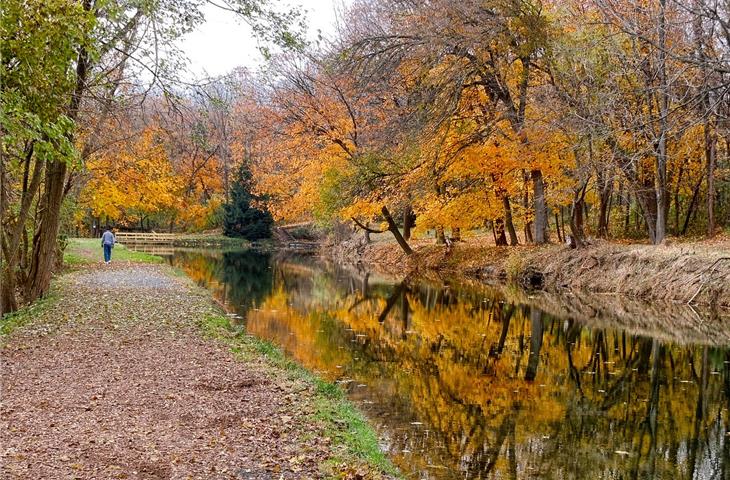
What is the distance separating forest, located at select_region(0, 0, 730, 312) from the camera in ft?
43.9

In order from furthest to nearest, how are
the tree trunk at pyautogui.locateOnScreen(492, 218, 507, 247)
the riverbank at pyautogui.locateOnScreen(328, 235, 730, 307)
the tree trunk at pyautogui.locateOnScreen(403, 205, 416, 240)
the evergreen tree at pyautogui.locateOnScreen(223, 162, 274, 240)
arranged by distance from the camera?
the evergreen tree at pyautogui.locateOnScreen(223, 162, 274, 240) < the tree trunk at pyautogui.locateOnScreen(403, 205, 416, 240) < the tree trunk at pyautogui.locateOnScreen(492, 218, 507, 247) < the riverbank at pyautogui.locateOnScreen(328, 235, 730, 307)

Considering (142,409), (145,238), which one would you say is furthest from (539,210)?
(145,238)

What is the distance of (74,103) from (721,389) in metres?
12.2

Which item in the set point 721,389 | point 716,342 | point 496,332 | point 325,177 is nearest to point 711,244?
point 716,342

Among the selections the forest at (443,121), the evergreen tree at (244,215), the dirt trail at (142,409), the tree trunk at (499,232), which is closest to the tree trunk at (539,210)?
the forest at (443,121)

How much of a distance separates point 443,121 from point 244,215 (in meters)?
35.3

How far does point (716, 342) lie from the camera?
13.2m

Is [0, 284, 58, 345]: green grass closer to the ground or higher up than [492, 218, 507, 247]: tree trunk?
closer to the ground

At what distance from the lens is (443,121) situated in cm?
2325

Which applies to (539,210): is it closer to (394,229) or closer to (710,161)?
(710,161)

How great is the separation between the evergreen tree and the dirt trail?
42.9m

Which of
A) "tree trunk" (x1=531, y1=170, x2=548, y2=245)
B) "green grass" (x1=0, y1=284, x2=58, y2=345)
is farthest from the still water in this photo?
"tree trunk" (x1=531, y1=170, x2=548, y2=245)

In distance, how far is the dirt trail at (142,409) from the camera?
548cm

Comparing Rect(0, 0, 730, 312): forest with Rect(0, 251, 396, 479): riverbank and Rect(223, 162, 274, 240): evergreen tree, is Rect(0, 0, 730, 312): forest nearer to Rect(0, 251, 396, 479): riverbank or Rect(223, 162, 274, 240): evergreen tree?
Rect(0, 251, 396, 479): riverbank
